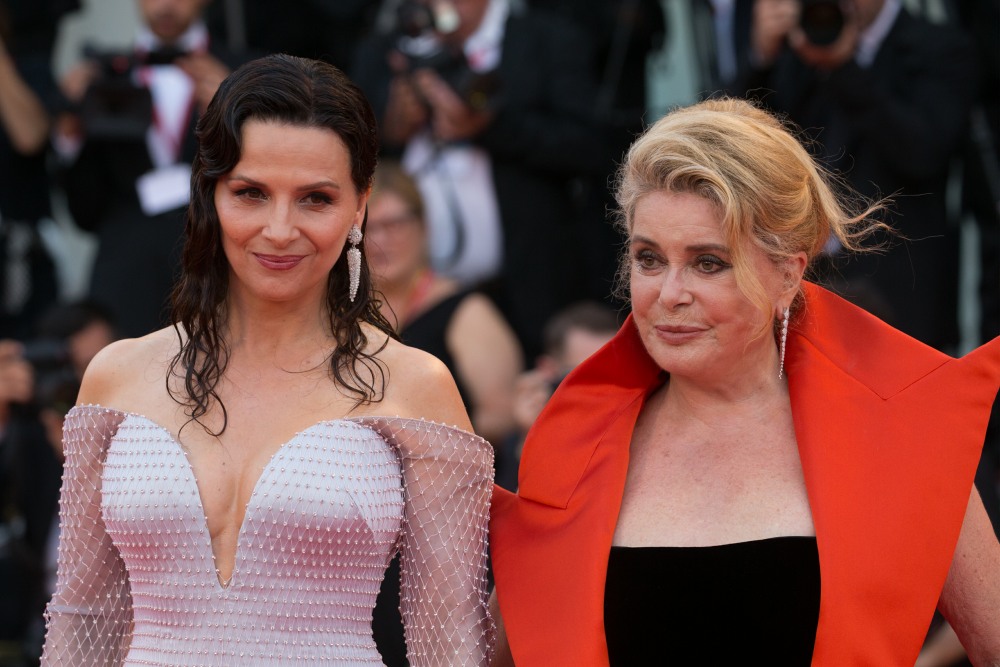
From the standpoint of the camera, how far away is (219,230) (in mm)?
3092

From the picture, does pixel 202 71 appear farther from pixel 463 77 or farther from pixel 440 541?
pixel 440 541

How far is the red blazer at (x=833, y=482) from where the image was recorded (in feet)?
9.61

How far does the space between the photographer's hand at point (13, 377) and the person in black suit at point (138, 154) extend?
0.36 meters

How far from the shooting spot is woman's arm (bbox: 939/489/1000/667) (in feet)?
9.86

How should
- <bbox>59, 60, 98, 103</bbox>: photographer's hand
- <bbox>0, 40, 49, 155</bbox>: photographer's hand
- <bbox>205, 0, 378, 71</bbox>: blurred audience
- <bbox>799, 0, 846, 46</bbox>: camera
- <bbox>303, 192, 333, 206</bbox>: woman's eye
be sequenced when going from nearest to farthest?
1. <bbox>303, 192, 333, 206</bbox>: woman's eye
2. <bbox>799, 0, 846, 46</bbox>: camera
3. <bbox>59, 60, 98, 103</bbox>: photographer's hand
4. <bbox>0, 40, 49, 155</bbox>: photographer's hand
5. <bbox>205, 0, 378, 71</bbox>: blurred audience

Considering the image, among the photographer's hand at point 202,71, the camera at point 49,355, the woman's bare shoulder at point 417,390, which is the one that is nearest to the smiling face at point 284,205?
the woman's bare shoulder at point 417,390

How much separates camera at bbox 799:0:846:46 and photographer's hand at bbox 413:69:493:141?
1.10 m

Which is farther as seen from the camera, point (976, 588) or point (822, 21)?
point (822, 21)

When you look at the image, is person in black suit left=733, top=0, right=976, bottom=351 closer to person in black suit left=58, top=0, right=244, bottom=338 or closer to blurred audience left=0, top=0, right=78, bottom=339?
person in black suit left=58, top=0, right=244, bottom=338

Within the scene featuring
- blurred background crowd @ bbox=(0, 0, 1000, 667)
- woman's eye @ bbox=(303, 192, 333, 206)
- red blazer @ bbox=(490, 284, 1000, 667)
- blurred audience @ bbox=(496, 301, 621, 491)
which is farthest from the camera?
blurred background crowd @ bbox=(0, 0, 1000, 667)

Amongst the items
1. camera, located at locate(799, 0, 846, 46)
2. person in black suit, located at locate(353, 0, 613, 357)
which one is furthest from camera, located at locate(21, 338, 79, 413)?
camera, located at locate(799, 0, 846, 46)

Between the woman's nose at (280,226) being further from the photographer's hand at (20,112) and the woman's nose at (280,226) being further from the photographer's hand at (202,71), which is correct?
the photographer's hand at (20,112)

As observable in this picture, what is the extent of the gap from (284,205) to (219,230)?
0.17 m

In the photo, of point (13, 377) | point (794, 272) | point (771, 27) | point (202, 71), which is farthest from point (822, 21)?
point (13, 377)
